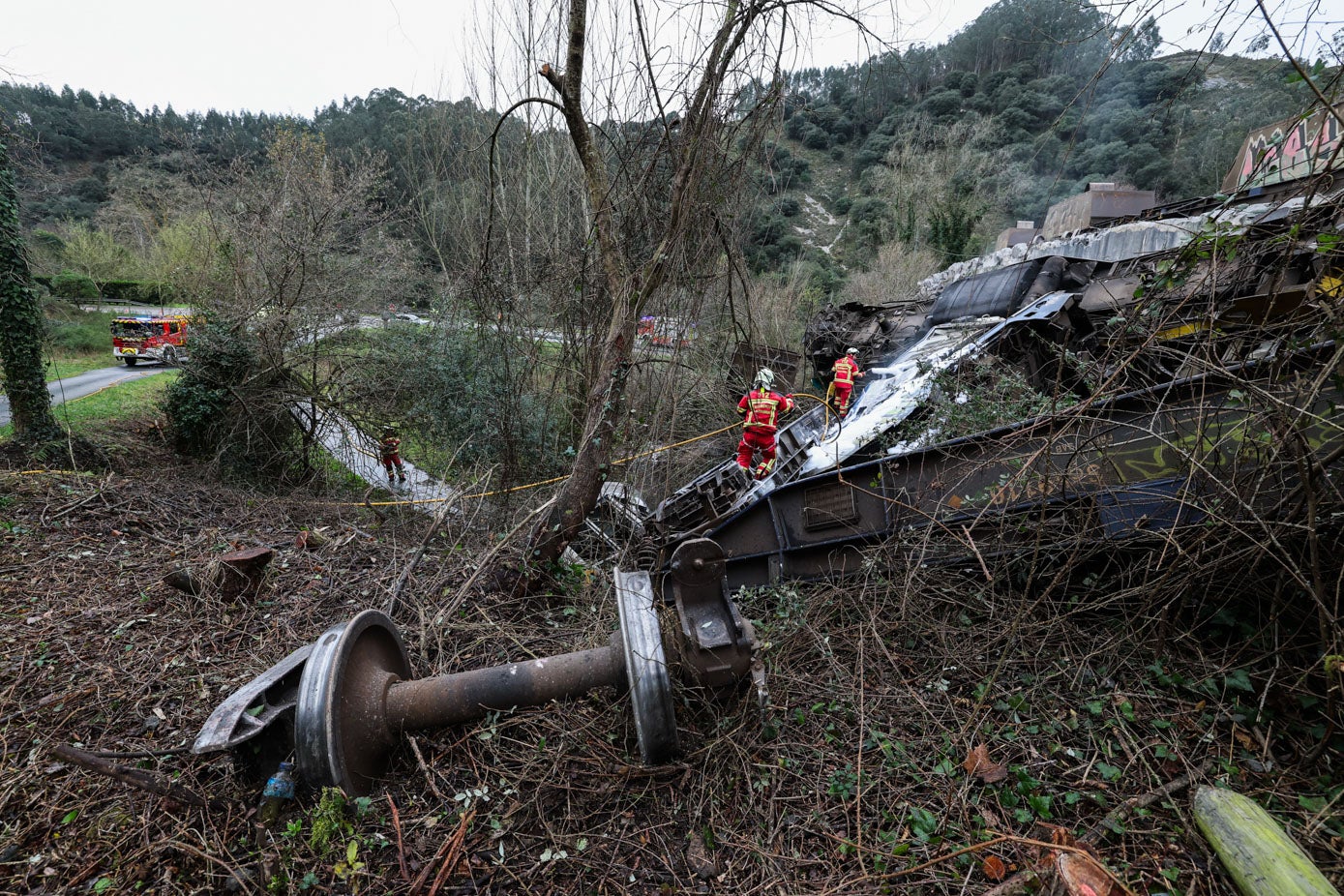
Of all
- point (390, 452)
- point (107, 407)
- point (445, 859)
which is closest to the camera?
point (445, 859)

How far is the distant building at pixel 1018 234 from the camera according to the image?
23.2 metres

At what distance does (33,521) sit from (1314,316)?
8.41 m

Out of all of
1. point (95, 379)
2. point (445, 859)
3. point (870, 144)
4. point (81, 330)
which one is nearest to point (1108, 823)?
point (445, 859)

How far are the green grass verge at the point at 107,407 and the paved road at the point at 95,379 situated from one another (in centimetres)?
56

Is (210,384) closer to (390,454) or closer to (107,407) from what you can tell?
(390,454)

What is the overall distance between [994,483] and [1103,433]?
0.88 m

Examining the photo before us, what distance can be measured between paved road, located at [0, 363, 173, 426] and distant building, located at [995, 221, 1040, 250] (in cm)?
2782

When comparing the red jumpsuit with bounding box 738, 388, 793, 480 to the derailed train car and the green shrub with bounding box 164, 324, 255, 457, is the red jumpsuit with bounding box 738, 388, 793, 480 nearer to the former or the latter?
the derailed train car

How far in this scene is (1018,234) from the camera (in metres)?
23.5

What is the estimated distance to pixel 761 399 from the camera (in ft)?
21.3

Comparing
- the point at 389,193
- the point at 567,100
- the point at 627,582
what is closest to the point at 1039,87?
the point at 389,193

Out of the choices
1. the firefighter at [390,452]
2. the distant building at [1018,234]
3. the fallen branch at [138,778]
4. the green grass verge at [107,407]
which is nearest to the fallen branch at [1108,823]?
the fallen branch at [138,778]

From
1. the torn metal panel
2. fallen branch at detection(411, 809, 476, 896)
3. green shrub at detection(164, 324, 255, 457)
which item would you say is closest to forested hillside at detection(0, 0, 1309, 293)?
the torn metal panel

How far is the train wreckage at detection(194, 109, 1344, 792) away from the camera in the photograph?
2.29 meters
